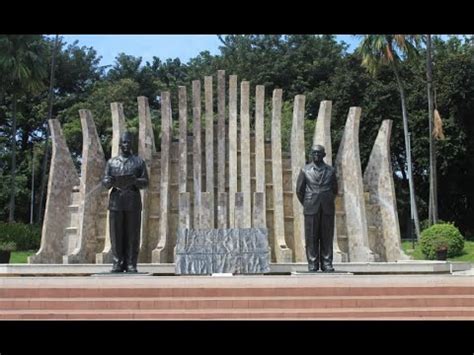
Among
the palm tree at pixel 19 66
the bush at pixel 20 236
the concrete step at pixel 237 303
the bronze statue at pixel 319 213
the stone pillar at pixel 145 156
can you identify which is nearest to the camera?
the concrete step at pixel 237 303

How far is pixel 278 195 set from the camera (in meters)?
20.6

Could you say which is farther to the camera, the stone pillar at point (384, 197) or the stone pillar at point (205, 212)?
the stone pillar at point (384, 197)

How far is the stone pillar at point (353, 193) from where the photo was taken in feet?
64.6

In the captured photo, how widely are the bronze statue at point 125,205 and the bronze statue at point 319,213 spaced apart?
3.01 m

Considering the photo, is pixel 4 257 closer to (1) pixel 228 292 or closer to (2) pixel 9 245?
(2) pixel 9 245

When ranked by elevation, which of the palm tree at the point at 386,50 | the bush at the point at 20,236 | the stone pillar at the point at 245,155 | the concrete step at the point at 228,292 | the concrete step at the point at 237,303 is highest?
the palm tree at the point at 386,50

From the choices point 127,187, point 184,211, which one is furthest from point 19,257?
point 127,187

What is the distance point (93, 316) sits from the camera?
9602mm

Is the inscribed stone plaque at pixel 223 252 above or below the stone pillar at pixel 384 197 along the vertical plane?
below

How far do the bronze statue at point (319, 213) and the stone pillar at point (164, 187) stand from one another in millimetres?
6741

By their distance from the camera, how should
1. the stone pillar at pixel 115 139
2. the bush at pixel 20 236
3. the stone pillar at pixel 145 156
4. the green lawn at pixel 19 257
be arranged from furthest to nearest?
the bush at pixel 20 236
the green lawn at pixel 19 257
the stone pillar at pixel 145 156
the stone pillar at pixel 115 139

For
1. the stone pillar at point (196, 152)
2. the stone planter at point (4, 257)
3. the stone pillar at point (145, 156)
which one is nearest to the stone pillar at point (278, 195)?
the stone pillar at point (196, 152)

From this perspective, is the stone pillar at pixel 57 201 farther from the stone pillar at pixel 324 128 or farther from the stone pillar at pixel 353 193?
the stone pillar at pixel 353 193

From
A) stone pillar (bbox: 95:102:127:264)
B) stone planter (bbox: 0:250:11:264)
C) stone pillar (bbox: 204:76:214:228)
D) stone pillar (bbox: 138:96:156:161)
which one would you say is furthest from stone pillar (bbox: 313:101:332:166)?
stone planter (bbox: 0:250:11:264)
